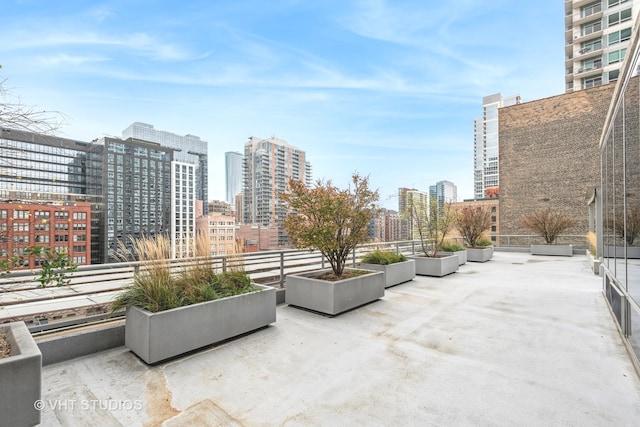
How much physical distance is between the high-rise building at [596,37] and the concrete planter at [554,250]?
28773 millimetres

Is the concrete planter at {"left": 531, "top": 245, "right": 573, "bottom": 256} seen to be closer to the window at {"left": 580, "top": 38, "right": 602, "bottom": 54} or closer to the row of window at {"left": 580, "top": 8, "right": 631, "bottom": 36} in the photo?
the row of window at {"left": 580, "top": 8, "right": 631, "bottom": 36}

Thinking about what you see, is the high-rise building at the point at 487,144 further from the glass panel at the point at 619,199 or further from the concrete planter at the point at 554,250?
the glass panel at the point at 619,199

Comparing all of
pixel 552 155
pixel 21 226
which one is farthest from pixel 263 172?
pixel 21 226

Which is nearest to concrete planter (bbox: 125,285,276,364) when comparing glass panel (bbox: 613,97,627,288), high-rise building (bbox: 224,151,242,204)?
glass panel (bbox: 613,97,627,288)

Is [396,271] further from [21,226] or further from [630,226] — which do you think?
[21,226]

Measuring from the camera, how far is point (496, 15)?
9.74 metres

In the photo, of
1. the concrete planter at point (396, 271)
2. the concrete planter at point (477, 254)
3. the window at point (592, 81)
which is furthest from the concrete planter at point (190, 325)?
the window at point (592, 81)

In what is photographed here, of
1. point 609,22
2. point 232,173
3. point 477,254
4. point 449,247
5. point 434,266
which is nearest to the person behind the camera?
point 434,266

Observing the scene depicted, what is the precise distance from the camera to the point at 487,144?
10725 centimetres

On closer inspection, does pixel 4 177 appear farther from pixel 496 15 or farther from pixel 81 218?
pixel 81 218

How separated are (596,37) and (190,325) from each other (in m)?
46.7

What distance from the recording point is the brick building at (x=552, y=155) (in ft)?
61.0

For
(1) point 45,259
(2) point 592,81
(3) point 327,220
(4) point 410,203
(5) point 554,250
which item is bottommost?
(5) point 554,250

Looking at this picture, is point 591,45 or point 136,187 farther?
point 136,187
